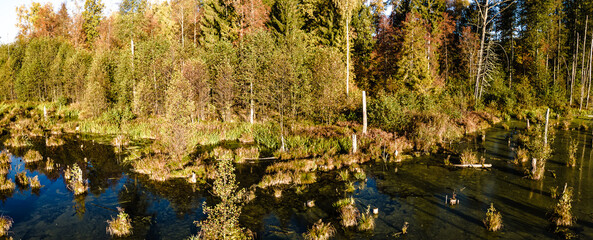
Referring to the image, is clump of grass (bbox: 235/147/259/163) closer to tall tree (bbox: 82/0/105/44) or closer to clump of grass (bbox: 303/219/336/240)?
clump of grass (bbox: 303/219/336/240)

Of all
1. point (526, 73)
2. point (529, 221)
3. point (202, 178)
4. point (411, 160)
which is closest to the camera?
point (529, 221)

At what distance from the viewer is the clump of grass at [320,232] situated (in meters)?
9.97

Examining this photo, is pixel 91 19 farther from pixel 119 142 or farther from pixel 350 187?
pixel 350 187

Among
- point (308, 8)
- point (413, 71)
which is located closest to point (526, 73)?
point (413, 71)

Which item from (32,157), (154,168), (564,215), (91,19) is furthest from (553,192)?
(91,19)

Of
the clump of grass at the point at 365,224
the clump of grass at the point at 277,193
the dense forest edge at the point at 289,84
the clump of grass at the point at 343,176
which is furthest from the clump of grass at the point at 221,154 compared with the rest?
the clump of grass at the point at 365,224

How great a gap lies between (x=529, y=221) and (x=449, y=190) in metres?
3.62

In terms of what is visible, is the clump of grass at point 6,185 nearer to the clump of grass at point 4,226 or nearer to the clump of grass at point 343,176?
the clump of grass at point 4,226

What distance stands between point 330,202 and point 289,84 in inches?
560

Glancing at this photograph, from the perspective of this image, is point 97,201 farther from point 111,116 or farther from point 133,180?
point 111,116

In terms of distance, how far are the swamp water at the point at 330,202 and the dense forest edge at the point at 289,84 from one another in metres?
1.90

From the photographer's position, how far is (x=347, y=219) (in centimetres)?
1109

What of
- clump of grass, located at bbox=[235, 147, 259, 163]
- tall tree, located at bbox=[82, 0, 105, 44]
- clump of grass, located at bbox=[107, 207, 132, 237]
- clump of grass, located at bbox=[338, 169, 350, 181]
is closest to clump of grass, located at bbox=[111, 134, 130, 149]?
clump of grass, located at bbox=[235, 147, 259, 163]

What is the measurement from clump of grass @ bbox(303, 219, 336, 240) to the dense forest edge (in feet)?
18.1
